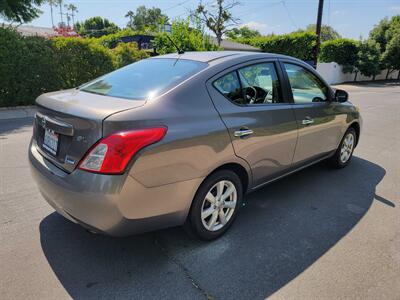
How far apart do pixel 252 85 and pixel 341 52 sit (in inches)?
1160

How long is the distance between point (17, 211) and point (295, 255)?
9.32 feet

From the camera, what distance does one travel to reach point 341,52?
29.0 meters

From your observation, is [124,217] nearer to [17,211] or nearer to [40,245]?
[40,245]

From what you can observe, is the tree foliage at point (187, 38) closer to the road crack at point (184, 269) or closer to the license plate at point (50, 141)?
the license plate at point (50, 141)

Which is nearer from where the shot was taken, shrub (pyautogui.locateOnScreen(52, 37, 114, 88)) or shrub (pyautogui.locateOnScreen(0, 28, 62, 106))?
shrub (pyautogui.locateOnScreen(0, 28, 62, 106))

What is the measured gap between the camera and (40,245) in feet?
9.40

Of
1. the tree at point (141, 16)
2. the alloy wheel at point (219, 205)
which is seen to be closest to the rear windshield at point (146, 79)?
the alloy wheel at point (219, 205)

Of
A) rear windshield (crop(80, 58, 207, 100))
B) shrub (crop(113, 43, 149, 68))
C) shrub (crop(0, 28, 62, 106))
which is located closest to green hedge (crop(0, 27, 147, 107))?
shrub (crop(0, 28, 62, 106))

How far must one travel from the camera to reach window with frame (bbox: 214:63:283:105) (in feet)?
9.95

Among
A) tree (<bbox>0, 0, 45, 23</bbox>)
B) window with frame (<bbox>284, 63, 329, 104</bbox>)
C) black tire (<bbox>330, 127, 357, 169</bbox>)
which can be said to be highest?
tree (<bbox>0, 0, 45, 23</bbox>)

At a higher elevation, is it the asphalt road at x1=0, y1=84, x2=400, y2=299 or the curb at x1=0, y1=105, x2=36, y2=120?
the asphalt road at x1=0, y1=84, x2=400, y2=299

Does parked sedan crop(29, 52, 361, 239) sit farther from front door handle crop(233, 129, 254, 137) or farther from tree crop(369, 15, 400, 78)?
tree crop(369, 15, 400, 78)

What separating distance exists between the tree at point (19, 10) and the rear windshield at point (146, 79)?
49.3 ft

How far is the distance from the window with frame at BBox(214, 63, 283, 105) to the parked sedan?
0.04ft
